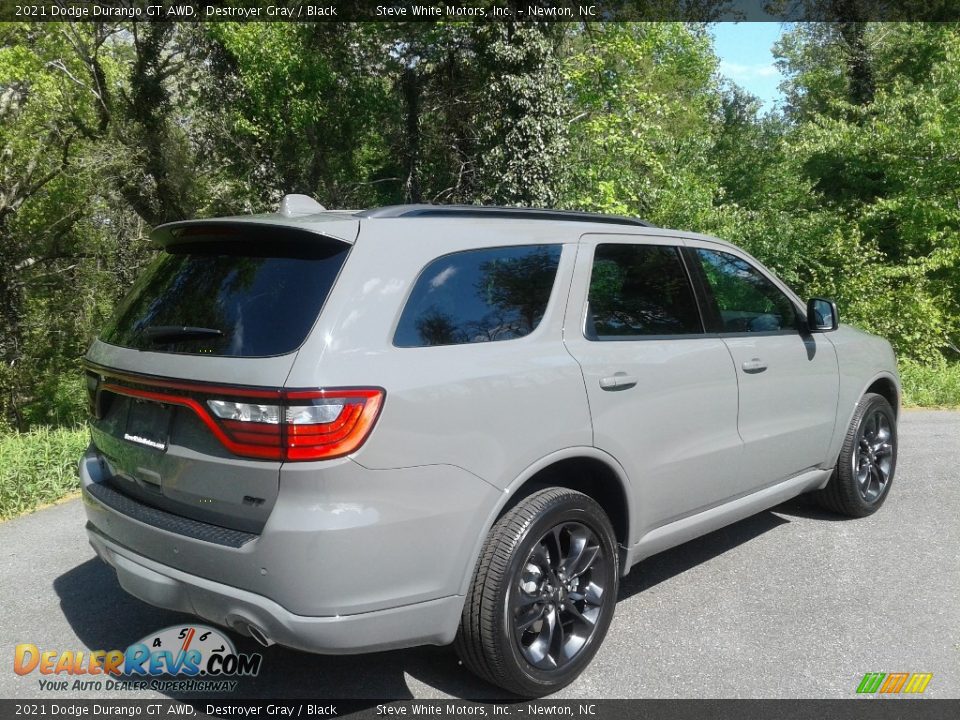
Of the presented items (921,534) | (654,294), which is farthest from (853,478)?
(654,294)

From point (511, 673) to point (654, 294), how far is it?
186 cm

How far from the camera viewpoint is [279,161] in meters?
25.1

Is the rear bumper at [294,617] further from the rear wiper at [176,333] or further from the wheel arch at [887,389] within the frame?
the wheel arch at [887,389]

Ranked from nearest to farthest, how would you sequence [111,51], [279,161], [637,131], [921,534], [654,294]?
[654,294] < [921,534] < [637,131] < [111,51] < [279,161]

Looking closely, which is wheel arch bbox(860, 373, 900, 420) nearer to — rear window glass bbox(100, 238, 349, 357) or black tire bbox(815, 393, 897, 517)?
black tire bbox(815, 393, 897, 517)

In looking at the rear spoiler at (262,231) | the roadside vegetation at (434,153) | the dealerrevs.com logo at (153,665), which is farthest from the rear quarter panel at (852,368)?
the roadside vegetation at (434,153)

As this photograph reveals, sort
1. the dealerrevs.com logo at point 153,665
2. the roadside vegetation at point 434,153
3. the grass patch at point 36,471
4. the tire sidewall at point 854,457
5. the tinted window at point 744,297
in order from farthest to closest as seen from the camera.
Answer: the roadside vegetation at point 434,153 < the grass patch at point 36,471 < the tire sidewall at point 854,457 < the tinted window at point 744,297 < the dealerrevs.com logo at point 153,665

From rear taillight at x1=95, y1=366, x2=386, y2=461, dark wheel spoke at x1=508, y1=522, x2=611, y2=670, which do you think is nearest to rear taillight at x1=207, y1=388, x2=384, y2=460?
rear taillight at x1=95, y1=366, x2=386, y2=461

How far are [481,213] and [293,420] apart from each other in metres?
1.36

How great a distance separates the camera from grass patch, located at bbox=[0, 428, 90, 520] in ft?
20.0

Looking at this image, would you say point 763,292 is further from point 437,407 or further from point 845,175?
point 845,175

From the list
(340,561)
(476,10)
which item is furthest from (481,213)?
(476,10)

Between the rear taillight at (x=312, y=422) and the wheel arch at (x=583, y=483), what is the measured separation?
2.06 ft

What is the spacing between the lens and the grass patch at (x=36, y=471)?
240 inches
